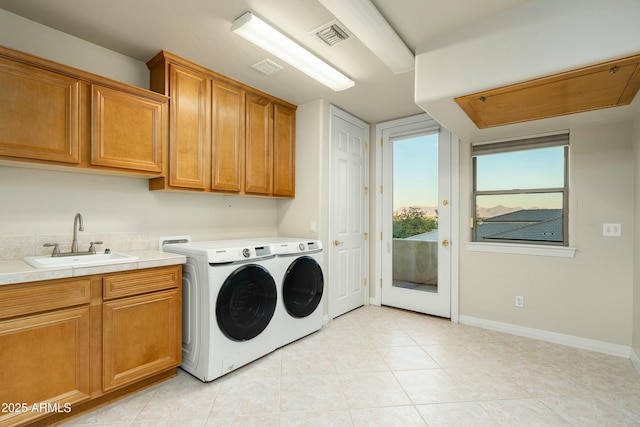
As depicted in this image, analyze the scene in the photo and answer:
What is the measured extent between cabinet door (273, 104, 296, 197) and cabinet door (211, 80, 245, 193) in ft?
1.44

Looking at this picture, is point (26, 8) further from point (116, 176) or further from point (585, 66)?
point (585, 66)

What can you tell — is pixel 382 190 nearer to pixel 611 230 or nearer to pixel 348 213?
pixel 348 213

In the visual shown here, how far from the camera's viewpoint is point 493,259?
322 cm

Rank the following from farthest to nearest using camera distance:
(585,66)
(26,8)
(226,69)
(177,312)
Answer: (226,69)
(177,312)
(26,8)
(585,66)

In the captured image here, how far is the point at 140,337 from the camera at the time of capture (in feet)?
6.58

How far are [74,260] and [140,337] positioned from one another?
2.36 ft

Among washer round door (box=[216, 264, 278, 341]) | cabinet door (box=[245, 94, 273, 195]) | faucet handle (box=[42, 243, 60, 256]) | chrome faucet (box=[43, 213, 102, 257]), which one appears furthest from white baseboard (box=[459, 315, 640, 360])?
faucet handle (box=[42, 243, 60, 256])

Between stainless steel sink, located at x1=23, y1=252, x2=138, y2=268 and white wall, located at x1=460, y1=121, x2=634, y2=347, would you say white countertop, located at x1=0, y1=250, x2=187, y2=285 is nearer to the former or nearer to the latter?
stainless steel sink, located at x1=23, y1=252, x2=138, y2=268

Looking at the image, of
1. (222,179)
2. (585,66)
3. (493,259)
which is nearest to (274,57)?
(222,179)

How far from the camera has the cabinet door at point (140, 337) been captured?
73.5 inches

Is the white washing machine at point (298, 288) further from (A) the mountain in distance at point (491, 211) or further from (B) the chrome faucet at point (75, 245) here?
(A) the mountain in distance at point (491, 211)

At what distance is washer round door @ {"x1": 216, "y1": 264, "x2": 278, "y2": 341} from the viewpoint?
221 centimetres

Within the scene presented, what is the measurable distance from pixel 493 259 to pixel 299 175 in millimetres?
2346

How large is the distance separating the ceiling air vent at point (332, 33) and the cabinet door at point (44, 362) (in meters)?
2.35
